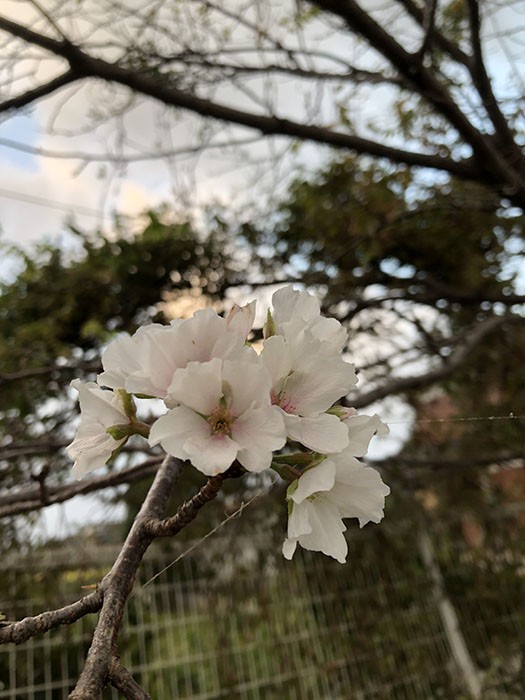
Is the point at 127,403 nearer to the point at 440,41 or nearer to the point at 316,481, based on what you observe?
the point at 316,481

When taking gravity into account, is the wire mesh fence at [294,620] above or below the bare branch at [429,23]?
below

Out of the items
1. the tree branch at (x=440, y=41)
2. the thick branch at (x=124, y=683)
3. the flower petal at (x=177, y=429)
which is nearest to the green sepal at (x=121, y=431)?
the flower petal at (x=177, y=429)

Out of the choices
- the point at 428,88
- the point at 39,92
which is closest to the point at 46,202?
the point at 39,92

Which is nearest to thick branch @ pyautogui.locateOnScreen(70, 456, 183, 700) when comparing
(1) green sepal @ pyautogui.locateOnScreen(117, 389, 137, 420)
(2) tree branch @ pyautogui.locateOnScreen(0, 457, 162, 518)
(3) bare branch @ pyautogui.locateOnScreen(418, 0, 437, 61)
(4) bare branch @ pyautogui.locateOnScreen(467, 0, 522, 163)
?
(1) green sepal @ pyautogui.locateOnScreen(117, 389, 137, 420)

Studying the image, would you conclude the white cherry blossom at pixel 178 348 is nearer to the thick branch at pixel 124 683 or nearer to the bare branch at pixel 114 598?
the bare branch at pixel 114 598

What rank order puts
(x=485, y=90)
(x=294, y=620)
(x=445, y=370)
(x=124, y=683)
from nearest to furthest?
1. (x=124, y=683)
2. (x=485, y=90)
3. (x=445, y=370)
4. (x=294, y=620)

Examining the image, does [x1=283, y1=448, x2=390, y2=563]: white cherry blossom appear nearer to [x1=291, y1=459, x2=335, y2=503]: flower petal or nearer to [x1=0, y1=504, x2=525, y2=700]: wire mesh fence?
[x1=291, y1=459, x2=335, y2=503]: flower petal

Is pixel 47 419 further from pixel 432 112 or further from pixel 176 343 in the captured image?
pixel 432 112
